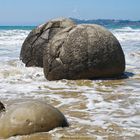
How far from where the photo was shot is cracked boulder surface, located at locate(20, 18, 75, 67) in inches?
454

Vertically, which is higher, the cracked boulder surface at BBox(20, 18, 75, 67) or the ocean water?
the cracked boulder surface at BBox(20, 18, 75, 67)

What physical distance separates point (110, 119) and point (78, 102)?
1.34m

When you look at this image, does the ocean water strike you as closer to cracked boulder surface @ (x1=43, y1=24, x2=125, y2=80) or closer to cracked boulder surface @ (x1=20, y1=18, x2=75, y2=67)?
cracked boulder surface @ (x1=43, y1=24, x2=125, y2=80)

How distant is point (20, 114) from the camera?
200 inches

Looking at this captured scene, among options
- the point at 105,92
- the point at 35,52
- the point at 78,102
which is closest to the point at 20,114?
the point at 78,102

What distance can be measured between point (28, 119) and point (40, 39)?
22.3 feet

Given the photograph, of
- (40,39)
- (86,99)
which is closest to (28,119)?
(86,99)

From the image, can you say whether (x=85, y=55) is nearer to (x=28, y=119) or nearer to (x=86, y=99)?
(x=86, y=99)

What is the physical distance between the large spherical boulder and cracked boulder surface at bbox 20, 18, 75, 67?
20.8 feet

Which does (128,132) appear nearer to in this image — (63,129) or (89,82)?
(63,129)

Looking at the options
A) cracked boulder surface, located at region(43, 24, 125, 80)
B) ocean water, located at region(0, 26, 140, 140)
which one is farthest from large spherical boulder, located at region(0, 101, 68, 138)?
cracked boulder surface, located at region(43, 24, 125, 80)

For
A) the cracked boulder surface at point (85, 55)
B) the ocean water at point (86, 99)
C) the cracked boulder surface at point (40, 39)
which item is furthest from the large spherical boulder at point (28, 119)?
the cracked boulder surface at point (40, 39)

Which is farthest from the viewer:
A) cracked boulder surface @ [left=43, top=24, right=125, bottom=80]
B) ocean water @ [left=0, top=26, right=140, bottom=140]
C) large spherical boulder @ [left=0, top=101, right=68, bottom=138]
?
cracked boulder surface @ [left=43, top=24, right=125, bottom=80]

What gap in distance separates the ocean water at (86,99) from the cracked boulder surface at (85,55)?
0.90ft
